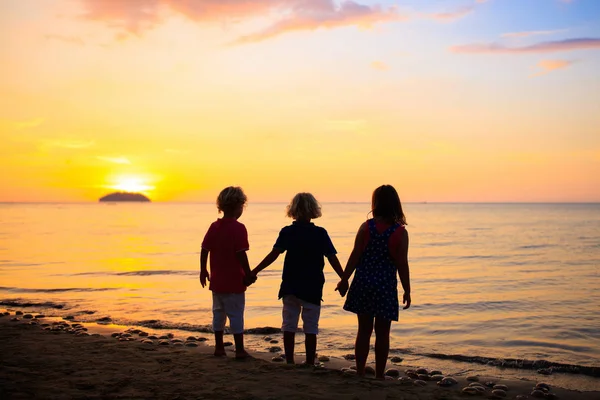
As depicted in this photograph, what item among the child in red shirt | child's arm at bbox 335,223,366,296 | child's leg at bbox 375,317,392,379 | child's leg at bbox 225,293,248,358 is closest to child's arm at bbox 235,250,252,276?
the child in red shirt

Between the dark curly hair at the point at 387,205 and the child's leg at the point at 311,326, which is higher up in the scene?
the dark curly hair at the point at 387,205

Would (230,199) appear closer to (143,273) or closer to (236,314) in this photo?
(236,314)

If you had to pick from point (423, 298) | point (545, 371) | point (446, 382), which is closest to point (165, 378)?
point (446, 382)

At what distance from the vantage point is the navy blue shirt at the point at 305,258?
6.30m

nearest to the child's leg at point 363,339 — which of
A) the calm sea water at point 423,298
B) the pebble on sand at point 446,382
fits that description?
the pebble on sand at point 446,382

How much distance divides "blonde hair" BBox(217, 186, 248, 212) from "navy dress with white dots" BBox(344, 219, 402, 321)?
5.99 feet

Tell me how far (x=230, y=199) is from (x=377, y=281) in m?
2.22

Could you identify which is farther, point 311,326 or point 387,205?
point 311,326

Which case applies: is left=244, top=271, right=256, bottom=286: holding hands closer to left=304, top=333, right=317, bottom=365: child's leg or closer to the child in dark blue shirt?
the child in dark blue shirt

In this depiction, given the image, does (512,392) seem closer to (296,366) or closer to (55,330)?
(296,366)

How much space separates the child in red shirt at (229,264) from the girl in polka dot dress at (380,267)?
1.52 metres

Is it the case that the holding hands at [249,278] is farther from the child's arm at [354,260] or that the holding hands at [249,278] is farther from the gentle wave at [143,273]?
the gentle wave at [143,273]

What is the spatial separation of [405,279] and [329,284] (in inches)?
411

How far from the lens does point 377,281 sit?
5.73 m
